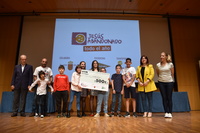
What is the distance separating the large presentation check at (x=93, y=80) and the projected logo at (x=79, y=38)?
1744 mm

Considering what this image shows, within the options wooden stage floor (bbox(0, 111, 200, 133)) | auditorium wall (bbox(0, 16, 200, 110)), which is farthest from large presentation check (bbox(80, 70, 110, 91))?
auditorium wall (bbox(0, 16, 200, 110))

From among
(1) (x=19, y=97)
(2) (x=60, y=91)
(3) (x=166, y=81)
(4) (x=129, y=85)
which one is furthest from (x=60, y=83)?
(3) (x=166, y=81)

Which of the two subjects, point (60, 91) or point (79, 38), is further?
point (79, 38)

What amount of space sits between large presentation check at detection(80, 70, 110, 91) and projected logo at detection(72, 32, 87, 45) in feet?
5.72

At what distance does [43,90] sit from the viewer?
3.28m

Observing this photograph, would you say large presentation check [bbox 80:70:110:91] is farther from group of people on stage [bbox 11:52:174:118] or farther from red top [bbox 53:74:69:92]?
red top [bbox 53:74:69:92]

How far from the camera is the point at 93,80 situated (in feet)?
11.1

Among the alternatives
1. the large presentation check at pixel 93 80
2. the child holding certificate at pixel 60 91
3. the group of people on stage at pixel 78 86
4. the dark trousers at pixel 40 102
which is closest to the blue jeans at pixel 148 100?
the group of people on stage at pixel 78 86

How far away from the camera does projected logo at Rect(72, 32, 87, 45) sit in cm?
484

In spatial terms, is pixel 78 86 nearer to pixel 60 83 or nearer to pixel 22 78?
pixel 60 83

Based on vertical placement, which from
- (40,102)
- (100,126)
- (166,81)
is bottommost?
(100,126)

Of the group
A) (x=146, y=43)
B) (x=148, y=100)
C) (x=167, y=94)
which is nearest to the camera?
(x=167, y=94)

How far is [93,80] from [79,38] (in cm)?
201

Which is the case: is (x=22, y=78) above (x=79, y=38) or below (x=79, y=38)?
below
